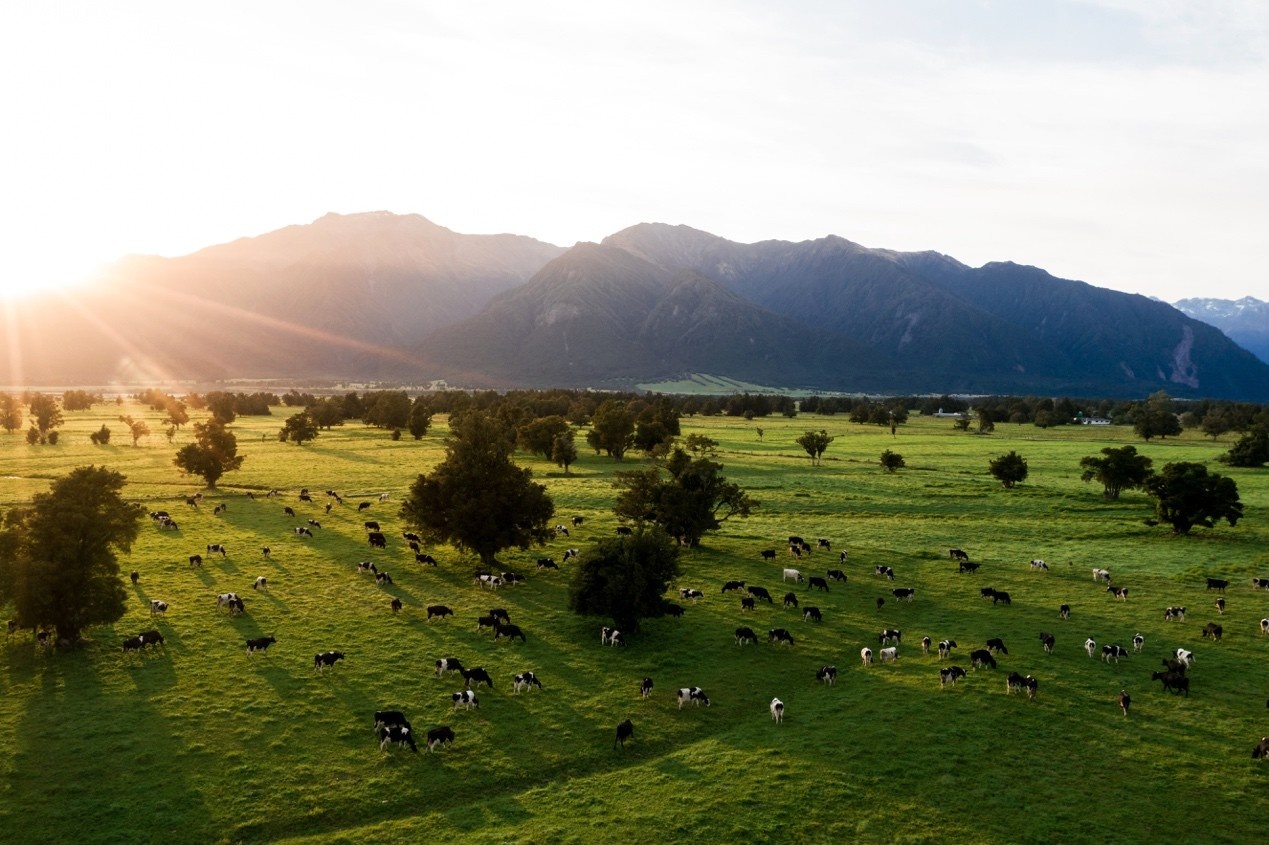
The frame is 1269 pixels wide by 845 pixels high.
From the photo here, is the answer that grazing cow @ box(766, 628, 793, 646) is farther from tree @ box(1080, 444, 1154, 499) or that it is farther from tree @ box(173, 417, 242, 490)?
tree @ box(173, 417, 242, 490)

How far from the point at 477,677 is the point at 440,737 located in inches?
189

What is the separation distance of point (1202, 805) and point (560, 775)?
2068 centimetres

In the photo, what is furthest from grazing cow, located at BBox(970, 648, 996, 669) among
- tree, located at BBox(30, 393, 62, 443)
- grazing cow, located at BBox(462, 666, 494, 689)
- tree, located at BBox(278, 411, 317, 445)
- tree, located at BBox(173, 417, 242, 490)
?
tree, located at BBox(30, 393, 62, 443)

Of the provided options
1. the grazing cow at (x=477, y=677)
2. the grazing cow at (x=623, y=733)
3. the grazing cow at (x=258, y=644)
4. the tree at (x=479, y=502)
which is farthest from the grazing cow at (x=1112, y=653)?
the grazing cow at (x=258, y=644)

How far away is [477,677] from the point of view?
3175 centimetres

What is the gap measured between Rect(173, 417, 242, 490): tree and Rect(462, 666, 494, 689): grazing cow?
64577mm

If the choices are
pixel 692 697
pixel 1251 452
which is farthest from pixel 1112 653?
→ pixel 1251 452

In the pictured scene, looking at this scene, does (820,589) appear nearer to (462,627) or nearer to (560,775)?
(462,627)

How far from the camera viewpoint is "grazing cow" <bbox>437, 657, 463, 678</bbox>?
1297 inches

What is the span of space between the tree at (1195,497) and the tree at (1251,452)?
56.9 meters

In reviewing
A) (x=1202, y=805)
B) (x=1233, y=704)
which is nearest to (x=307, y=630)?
(x=1202, y=805)

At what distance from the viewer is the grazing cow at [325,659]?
3334 cm

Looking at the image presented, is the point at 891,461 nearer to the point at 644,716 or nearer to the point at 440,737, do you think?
the point at 644,716

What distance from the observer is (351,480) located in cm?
9031
